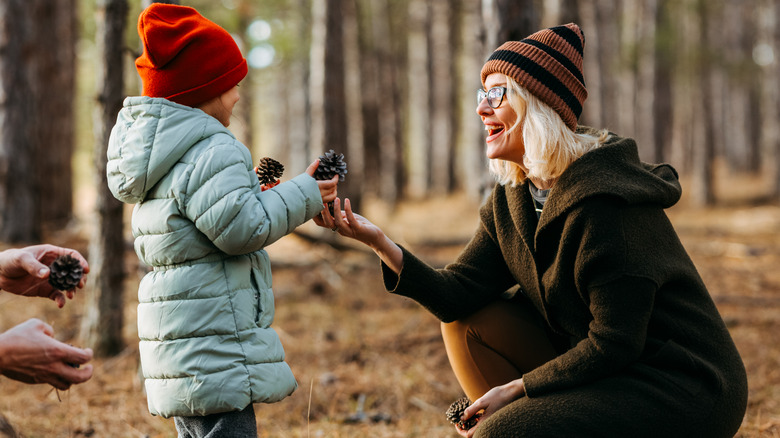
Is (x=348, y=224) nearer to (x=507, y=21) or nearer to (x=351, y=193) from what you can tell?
(x=507, y=21)

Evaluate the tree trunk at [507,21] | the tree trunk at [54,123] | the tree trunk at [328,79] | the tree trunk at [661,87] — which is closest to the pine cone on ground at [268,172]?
the tree trunk at [507,21]

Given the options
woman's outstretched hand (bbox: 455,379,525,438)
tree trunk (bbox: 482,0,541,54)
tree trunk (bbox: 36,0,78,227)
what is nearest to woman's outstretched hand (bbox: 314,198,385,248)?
woman's outstretched hand (bbox: 455,379,525,438)

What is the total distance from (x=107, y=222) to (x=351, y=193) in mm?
4790

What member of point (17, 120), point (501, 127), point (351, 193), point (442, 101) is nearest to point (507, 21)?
point (501, 127)

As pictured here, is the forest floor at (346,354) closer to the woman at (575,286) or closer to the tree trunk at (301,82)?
the woman at (575,286)

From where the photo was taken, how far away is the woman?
2.29 metres

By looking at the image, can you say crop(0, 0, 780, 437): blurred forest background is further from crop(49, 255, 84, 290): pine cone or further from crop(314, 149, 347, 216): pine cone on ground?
crop(49, 255, 84, 290): pine cone

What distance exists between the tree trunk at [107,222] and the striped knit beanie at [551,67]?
2723mm

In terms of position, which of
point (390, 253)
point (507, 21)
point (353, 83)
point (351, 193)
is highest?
point (507, 21)

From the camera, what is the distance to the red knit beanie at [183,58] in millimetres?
2275

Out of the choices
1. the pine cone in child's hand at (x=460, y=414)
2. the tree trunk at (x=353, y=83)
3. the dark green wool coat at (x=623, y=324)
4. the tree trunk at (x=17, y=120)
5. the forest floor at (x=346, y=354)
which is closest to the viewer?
the dark green wool coat at (x=623, y=324)

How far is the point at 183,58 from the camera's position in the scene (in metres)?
2.29

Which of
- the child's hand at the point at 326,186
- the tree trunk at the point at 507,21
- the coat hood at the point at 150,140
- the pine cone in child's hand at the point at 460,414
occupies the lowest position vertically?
the pine cone in child's hand at the point at 460,414

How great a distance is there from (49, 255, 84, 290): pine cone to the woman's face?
1.55 metres
